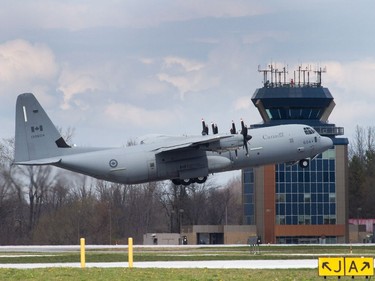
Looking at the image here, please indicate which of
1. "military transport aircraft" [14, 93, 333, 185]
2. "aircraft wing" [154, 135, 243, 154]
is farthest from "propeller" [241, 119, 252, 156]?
"aircraft wing" [154, 135, 243, 154]

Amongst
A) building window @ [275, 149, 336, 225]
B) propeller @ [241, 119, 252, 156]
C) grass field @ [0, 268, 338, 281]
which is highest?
propeller @ [241, 119, 252, 156]

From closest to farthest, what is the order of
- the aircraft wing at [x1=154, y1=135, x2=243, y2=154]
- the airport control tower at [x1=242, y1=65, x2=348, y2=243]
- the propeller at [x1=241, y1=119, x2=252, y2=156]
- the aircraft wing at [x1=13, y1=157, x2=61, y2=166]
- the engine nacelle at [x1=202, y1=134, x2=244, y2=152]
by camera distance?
1. the aircraft wing at [x1=13, y1=157, x2=61, y2=166]
2. the propeller at [x1=241, y1=119, x2=252, y2=156]
3. the engine nacelle at [x1=202, y1=134, x2=244, y2=152]
4. the aircraft wing at [x1=154, y1=135, x2=243, y2=154]
5. the airport control tower at [x1=242, y1=65, x2=348, y2=243]

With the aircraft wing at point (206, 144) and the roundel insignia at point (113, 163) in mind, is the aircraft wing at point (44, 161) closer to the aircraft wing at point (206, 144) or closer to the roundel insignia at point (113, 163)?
the roundel insignia at point (113, 163)

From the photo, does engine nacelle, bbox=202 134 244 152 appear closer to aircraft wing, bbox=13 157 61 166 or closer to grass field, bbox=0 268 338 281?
aircraft wing, bbox=13 157 61 166

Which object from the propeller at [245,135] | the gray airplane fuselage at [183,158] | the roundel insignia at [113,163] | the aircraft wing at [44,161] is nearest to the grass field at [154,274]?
the aircraft wing at [44,161]

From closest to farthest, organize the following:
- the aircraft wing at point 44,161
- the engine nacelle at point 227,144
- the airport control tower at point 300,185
→ 1. the aircraft wing at point 44,161
2. the engine nacelle at point 227,144
3. the airport control tower at point 300,185

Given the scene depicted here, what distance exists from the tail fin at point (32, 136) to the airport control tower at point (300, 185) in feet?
171

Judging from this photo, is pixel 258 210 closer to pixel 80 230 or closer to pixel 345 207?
pixel 345 207

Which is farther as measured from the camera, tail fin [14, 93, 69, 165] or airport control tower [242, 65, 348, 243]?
airport control tower [242, 65, 348, 243]

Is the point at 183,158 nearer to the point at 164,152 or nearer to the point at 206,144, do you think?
the point at 164,152

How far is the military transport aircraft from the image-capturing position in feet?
279

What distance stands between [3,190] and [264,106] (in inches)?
1808

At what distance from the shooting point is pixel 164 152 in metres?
87.4

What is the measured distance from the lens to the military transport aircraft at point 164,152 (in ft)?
279
